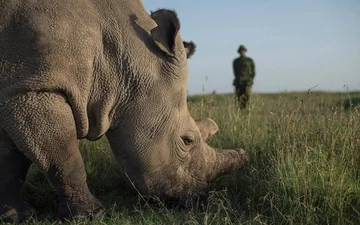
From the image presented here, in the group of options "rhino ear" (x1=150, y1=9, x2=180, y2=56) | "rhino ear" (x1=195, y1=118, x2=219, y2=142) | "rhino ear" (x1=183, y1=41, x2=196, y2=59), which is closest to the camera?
"rhino ear" (x1=150, y1=9, x2=180, y2=56)

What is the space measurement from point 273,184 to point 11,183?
260cm

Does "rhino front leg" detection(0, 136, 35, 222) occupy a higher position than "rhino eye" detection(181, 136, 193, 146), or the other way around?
"rhino eye" detection(181, 136, 193, 146)

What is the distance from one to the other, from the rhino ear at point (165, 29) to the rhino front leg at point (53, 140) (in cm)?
106

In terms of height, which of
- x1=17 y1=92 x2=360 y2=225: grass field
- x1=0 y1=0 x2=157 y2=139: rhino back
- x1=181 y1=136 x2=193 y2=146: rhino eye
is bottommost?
x1=17 y1=92 x2=360 y2=225: grass field

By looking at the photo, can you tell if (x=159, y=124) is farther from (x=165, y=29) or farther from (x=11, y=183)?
(x=11, y=183)

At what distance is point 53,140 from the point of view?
4316 mm

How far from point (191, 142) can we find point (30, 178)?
2142 mm

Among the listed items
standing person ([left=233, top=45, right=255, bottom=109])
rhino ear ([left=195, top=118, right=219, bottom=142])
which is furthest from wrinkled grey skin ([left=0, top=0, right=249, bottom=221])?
standing person ([left=233, top=45, right=255, bottom=109])

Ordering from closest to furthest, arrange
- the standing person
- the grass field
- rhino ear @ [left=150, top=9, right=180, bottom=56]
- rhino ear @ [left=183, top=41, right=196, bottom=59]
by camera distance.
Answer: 1. the grass field
2. rhino ear @ [left=150, top=9, right=180, bottom=56]
3. rhino ear @ [left=183, top=41, right=196, bottom=59]
4. the standing person

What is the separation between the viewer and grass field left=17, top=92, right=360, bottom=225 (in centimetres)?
463

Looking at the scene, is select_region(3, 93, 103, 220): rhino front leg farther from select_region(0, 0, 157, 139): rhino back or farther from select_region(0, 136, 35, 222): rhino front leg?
select_region(0, 136, 35, 222): rhino front leg

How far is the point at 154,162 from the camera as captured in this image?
4895 millimetres

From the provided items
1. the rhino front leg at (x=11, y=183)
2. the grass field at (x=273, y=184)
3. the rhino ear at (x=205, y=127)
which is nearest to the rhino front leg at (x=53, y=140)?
the grass field at (x=273, y=184)

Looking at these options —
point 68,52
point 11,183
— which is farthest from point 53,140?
point 11,183
